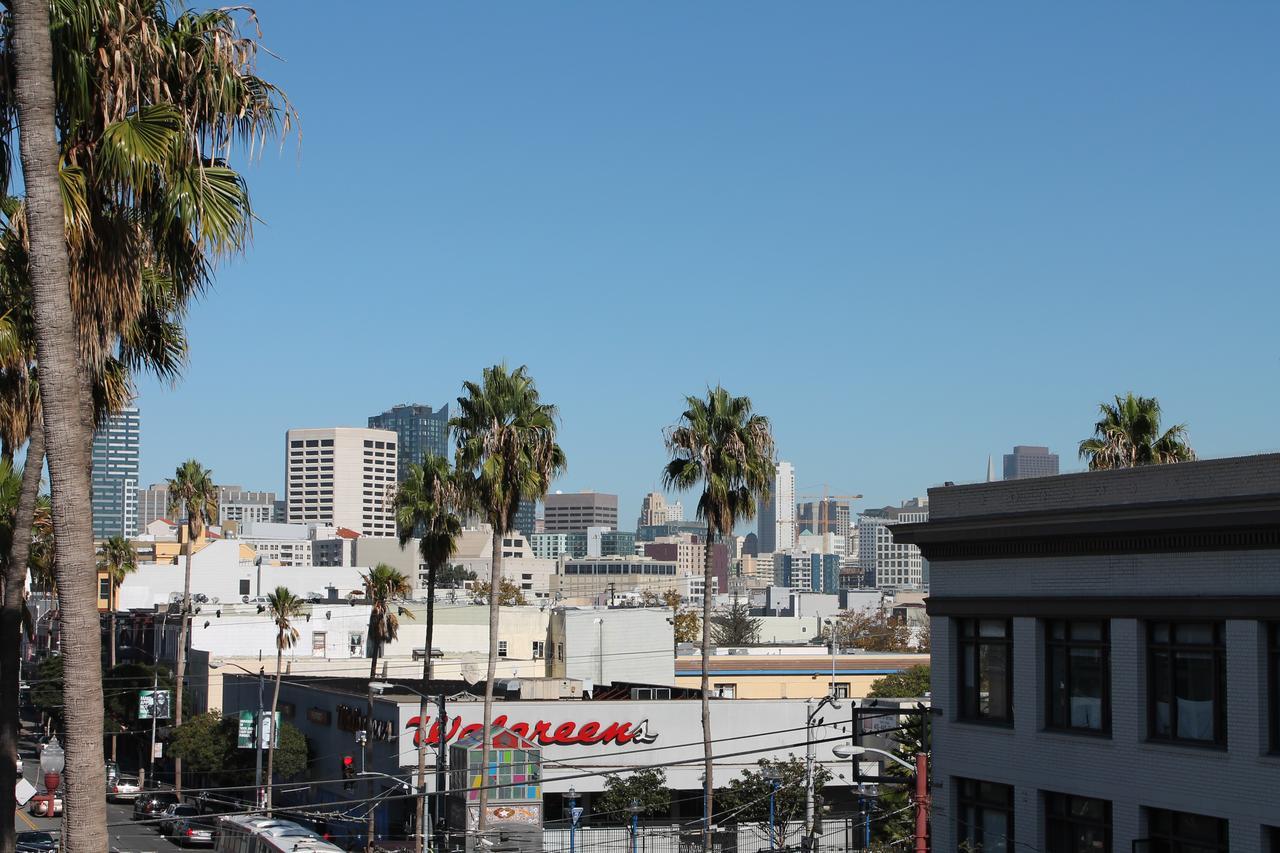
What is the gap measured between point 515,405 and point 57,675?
226ft

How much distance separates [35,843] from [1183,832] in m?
48.1

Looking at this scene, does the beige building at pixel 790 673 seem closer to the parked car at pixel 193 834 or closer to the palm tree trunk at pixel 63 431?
the parked car at pixel 193 834

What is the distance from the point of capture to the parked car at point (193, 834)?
67.6 metres

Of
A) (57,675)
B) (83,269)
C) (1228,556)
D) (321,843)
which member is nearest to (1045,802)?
(1228,556)

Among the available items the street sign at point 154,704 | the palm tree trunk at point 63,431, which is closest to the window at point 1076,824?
the palm tree trunk at point 63,431

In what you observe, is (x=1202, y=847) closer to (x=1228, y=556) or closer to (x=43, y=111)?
(x=1228, y=556)

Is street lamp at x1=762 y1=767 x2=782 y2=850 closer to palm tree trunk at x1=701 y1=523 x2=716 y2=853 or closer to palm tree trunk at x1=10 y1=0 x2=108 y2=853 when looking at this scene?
palm tree trunk at x1=701 y1=523 x2=716 y2=853

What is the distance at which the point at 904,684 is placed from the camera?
96.8m

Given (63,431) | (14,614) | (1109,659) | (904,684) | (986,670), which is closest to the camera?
(63,431)

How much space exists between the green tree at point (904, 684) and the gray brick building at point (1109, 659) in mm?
65365

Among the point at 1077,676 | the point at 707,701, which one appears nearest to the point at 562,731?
the point at 707,701

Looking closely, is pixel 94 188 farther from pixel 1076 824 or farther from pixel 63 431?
pixel 1076 824

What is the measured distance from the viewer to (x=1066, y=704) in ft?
86.9

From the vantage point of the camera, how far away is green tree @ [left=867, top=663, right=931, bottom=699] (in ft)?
311
